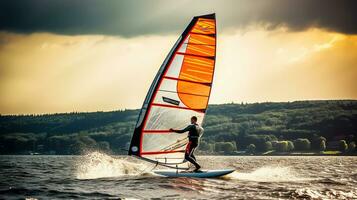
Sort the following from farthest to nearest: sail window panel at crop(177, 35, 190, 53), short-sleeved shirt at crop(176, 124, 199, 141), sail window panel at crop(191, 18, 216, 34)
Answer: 1. sail window panel at crop(191, 18, 216, 34)
2. sail window panel at crop(177, 35, 190, 53)
3. short-sleeved shirt at crop(176, 124, 199, 141)

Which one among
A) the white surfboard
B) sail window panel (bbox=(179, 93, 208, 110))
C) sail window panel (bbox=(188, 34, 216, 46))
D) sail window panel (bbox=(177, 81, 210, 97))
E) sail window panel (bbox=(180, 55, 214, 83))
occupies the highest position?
sail window panel (bbox=(188, 34, 216, 46))

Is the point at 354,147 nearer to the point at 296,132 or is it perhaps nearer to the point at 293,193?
A: the point at 296,132

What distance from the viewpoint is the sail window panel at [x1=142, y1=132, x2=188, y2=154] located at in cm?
2114

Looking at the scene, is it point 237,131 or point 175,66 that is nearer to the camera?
point 175,66

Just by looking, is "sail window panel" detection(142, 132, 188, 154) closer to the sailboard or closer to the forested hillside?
the sailboard

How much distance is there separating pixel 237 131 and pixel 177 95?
139m

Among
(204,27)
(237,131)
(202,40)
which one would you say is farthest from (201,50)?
(237,131)

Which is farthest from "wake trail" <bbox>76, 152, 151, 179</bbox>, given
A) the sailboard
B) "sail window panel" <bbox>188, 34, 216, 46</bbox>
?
"sail window panel" <bbox>188, 34, 216, 46</bbox>

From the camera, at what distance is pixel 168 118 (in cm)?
2131

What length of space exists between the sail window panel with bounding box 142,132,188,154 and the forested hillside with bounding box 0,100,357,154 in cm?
11390

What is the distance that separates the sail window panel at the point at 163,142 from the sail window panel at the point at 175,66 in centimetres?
234

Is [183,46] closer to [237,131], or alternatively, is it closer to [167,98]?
[167,98]

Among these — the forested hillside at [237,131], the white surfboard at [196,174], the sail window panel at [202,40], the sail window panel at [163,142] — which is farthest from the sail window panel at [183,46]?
the forested hillside at [237,131]

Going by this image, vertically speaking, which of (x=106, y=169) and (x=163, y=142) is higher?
(x=163, y=142)
